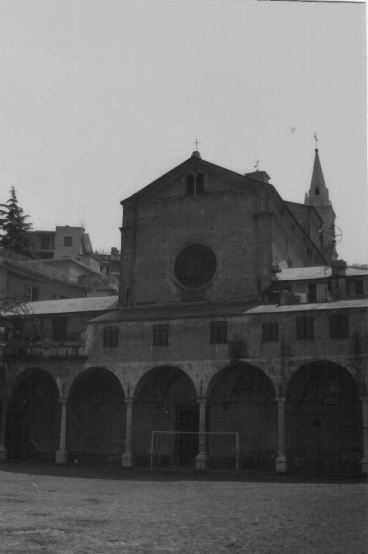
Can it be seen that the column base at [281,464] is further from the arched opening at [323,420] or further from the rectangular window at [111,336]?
the rectangular window at [111,336]

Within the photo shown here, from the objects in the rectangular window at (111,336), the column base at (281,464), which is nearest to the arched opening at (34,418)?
the rectangular window at (111,336)

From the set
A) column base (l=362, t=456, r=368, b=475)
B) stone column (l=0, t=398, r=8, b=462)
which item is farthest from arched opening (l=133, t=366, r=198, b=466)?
column base (l=362, t=456, r=368, b=475)

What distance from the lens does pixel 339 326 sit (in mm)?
31391

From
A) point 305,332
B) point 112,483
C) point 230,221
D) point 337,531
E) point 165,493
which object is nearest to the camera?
point 337,531

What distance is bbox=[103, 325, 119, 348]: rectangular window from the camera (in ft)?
117

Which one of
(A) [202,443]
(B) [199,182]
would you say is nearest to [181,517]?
(A) [202,443]

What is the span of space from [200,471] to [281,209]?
1578 centimetres

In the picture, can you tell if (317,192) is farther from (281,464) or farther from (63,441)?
(281,464)

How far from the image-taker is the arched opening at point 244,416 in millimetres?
34219

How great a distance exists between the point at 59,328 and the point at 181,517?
25.1m

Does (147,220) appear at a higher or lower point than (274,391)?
higher

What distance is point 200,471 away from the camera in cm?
3209

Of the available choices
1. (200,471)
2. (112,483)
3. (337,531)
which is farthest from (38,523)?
(200,471)

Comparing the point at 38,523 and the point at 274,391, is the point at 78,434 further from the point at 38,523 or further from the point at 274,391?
the point at 38,523
